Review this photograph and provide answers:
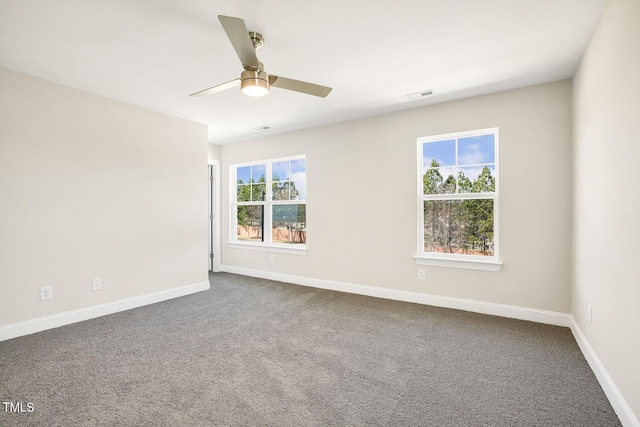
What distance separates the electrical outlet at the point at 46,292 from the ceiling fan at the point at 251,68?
255 centimetres

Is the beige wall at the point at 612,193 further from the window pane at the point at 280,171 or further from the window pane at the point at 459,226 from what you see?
the window pane at the point at 280,171

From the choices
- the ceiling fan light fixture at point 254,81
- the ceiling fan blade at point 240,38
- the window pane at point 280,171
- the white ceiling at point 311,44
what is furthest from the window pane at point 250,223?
the ceiling fan blade at point 240,38

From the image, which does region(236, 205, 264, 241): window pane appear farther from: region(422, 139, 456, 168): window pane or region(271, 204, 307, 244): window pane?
region(422, 139, 456, 168): window pane

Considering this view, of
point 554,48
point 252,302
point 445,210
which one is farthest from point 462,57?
point 252,302

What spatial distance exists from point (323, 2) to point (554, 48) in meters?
1.95

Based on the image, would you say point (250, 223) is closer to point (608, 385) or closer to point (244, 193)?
point (244, 193)

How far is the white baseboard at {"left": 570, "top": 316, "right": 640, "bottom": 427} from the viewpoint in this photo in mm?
1621

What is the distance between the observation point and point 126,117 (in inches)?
145

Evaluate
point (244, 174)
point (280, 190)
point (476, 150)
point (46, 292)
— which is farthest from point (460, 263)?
point (46, 292)

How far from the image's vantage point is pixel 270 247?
5.28 metres

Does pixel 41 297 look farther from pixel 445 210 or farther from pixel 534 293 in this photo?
pixel 534 293

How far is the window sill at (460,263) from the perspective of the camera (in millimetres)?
3396

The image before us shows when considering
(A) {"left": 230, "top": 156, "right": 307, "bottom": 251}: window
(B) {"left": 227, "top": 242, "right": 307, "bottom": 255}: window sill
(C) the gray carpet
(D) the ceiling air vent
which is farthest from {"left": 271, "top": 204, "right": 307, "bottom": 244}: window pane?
(D) the ceiling air vent

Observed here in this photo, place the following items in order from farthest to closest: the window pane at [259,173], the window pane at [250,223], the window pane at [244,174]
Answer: the window pane at [244,174] → the window pane at [250,223] → the window pane at [259,173]
